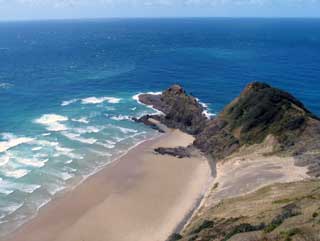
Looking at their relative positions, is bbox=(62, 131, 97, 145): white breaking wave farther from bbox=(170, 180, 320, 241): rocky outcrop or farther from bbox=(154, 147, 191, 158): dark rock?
bbox=(170, 180, 320, 241): rocky outcrop

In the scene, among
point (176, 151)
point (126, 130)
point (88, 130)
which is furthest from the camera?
point (126, 130)

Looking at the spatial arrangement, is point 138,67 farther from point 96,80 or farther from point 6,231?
point 6,231

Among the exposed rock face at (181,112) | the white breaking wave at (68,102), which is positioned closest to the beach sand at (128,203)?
the exposed rock face at (181,112)

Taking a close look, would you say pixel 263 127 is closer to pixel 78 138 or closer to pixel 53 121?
pixel 78 138

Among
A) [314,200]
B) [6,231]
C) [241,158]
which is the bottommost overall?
[6,231]

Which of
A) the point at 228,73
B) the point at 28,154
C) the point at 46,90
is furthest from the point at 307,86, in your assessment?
the point at 28,154

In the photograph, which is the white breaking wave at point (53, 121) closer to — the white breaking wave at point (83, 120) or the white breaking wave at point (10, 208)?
the white breaking wave at point (83, 120)

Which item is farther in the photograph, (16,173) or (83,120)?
(83,120)

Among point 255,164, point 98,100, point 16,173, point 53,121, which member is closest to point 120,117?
point 53,121
